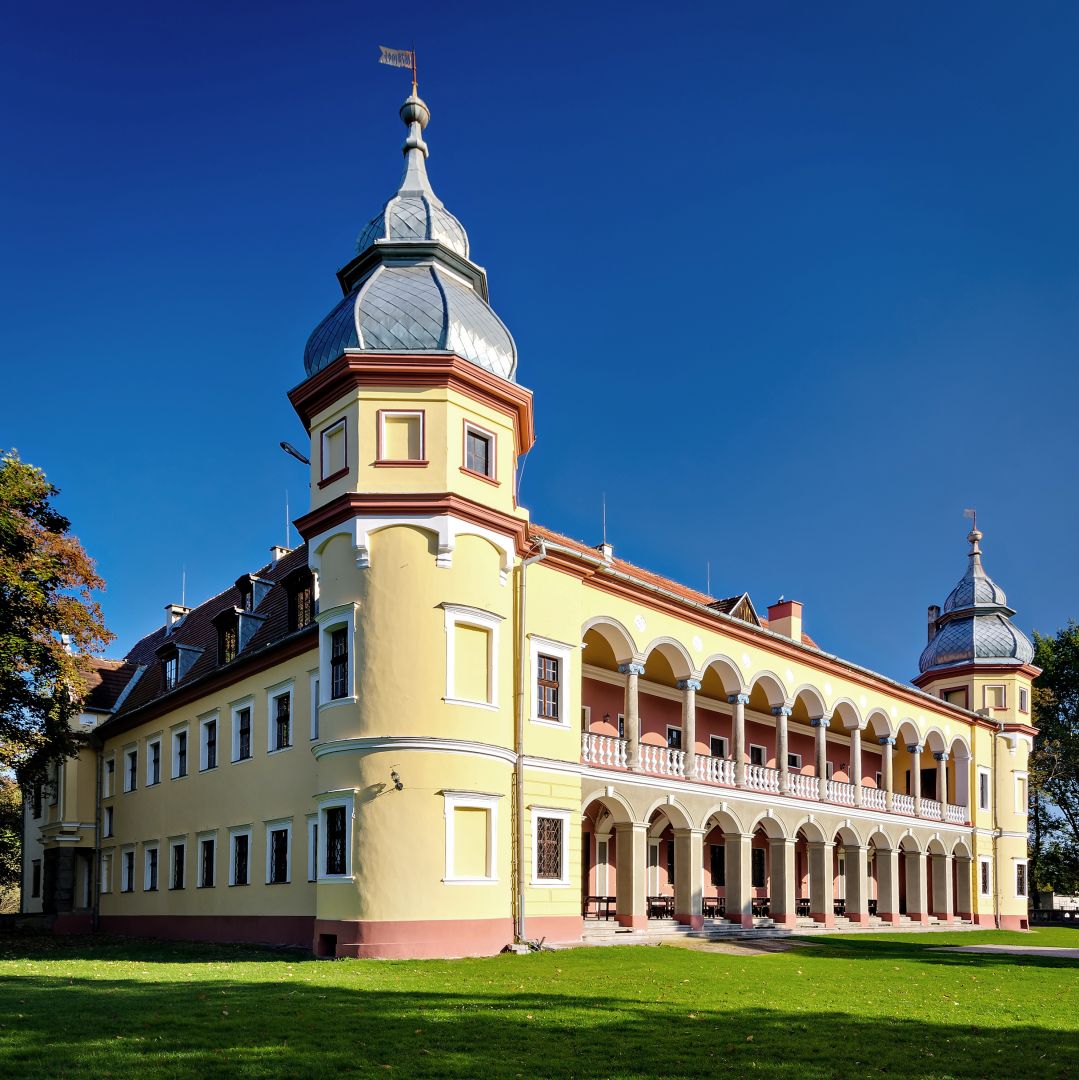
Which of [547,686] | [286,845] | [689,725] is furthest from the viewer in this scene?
[689,725]

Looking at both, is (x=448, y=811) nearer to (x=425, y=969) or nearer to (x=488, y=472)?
(x=425, y=969)

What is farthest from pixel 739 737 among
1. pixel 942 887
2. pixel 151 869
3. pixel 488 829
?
pixel 151 869

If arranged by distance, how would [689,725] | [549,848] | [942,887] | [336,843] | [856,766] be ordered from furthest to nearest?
[942,887] → [856,766] → [689,725] → [549,848] → [336,843]

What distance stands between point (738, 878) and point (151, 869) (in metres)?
16.2

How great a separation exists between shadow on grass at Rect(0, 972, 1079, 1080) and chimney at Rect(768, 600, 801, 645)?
861 inches

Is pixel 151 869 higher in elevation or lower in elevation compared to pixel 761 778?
lower

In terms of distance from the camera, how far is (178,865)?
2967 centimetres

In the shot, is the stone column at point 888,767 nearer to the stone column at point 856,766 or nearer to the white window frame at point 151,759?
the stone column at point 856,766

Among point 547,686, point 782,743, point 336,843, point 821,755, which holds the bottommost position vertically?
point 336,843

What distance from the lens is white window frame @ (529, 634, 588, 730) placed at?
2200cm

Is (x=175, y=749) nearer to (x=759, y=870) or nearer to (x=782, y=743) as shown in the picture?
(x=782, y=743)

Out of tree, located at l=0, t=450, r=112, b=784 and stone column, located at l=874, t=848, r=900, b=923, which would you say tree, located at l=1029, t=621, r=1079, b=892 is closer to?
stone column, located at l=874, t=848, r=900, b=923

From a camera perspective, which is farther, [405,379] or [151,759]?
[151,759]

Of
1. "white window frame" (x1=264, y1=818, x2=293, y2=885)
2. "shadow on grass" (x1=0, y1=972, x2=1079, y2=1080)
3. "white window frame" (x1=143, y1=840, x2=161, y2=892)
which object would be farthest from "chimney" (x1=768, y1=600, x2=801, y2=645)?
"shadow on grass" (x1=0, y1=972, x2=1079, y2=1080)
